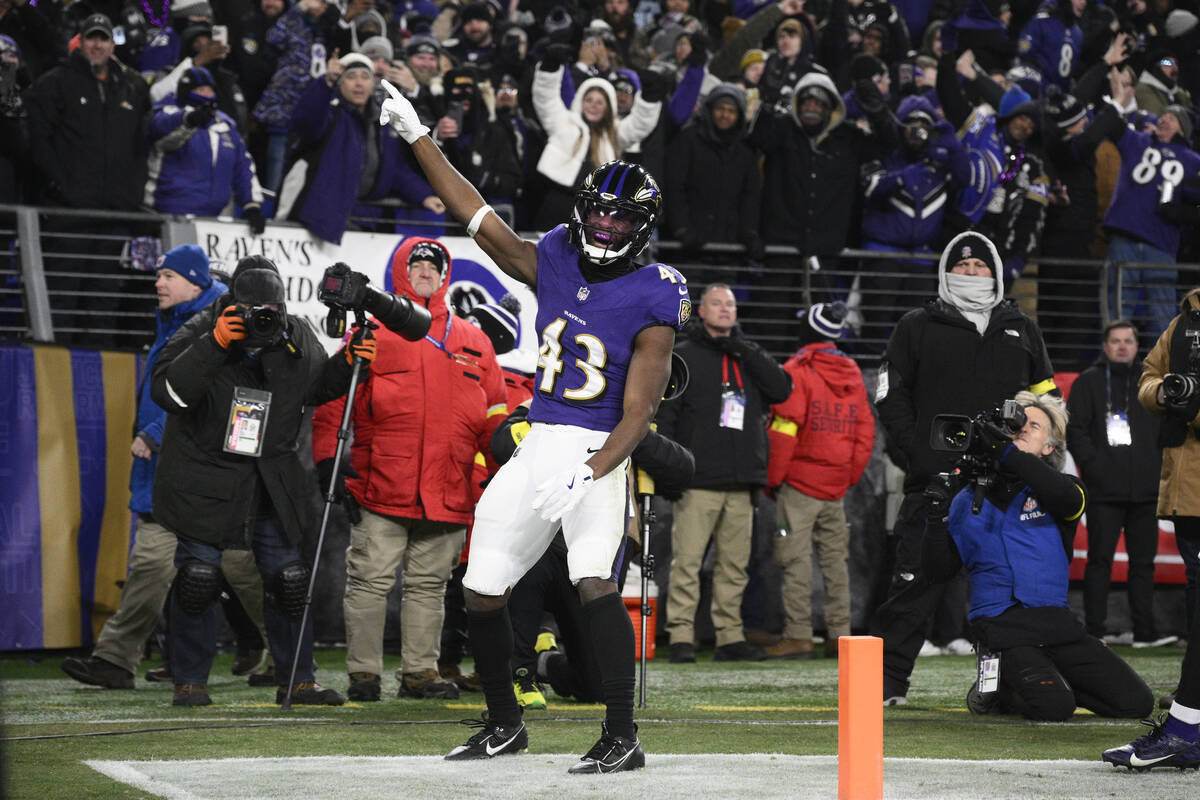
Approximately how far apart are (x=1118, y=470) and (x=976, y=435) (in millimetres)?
5351

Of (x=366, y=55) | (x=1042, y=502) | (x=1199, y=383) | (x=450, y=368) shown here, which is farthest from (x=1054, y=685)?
(x=366, y=55)

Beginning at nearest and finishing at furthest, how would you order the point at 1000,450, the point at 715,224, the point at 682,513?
the point at 1000,450 < the point at 682,513 < the point at 715,224

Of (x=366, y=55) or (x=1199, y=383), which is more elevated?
(x=366, y=55)

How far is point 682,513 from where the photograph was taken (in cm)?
1104

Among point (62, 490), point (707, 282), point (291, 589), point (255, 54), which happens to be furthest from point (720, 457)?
point (255, 54)

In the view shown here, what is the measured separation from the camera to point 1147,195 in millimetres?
13508

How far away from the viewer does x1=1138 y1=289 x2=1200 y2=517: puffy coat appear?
759cm

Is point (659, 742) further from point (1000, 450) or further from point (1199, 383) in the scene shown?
point (1199, 383)

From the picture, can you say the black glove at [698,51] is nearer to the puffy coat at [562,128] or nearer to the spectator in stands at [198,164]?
the puffy coat at [562,128]

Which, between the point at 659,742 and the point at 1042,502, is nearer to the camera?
the point at 659,742

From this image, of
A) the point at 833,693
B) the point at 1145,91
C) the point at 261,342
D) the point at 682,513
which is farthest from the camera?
the point at 1145,91

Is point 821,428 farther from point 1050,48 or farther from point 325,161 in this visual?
point 1050,48

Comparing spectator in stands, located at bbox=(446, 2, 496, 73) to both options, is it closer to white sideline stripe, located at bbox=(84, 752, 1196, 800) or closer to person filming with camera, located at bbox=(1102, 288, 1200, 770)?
person filming with camera, located at bbox=(1102, 288, 1200, 770)

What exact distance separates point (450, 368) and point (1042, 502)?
3.03 metres
